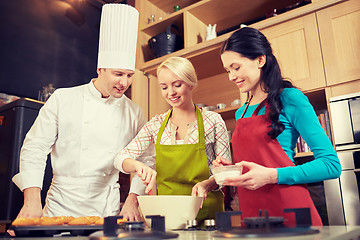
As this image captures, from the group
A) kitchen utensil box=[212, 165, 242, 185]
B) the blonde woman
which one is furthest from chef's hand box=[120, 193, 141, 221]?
kitchen utensil box=[212, 165, 242, 185]

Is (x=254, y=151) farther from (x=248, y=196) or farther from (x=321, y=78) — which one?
(x=321, y=78)

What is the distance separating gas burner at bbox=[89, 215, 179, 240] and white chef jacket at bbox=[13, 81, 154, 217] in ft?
2.78

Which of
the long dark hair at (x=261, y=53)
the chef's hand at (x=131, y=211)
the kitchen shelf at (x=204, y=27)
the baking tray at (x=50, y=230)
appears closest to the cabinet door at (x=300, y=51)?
the kitchen shelf at (x=204, y=27)

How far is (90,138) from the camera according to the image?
5.34ft

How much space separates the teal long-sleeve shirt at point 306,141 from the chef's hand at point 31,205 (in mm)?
958

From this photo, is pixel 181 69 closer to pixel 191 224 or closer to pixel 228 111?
pixel 191 224

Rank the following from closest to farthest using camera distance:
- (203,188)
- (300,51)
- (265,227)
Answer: (265,227) → (203,188) → (300,51)

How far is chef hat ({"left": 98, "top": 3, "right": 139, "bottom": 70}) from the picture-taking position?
175 centimetres

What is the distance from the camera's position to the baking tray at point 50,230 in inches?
29.8

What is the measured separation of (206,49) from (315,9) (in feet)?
2.72

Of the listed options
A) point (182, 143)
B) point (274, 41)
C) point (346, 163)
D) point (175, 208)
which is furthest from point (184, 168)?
point (274, 41)

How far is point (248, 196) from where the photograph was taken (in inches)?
47.0

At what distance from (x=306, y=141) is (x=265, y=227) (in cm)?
61

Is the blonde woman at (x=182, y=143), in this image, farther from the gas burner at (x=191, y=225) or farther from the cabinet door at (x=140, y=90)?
the cabinet door at (x=140, y=90)
